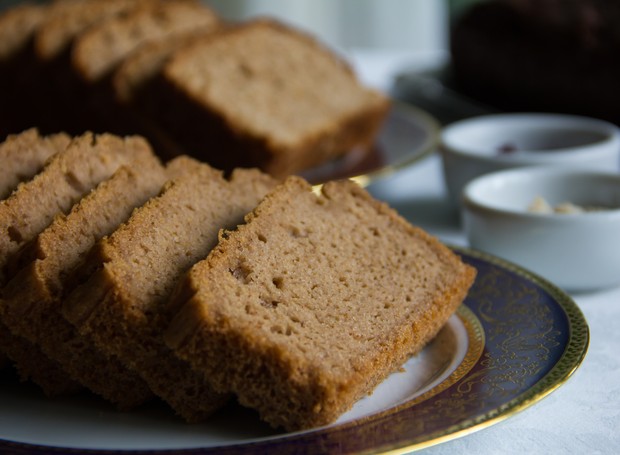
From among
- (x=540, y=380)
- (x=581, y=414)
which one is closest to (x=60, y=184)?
(x=540, y=380)

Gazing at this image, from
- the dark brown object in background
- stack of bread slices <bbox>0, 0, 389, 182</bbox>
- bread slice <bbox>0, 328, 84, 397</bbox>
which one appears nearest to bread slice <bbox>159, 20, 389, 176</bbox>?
stack of bread slices <bbox>0, 0, 389, 182</bbox>

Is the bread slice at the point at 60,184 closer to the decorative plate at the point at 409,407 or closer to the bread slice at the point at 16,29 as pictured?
the decorative plate at the point at 409,407

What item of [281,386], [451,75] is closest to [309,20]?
[451,75]

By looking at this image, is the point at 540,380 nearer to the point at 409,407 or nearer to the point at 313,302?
the point at 409,407

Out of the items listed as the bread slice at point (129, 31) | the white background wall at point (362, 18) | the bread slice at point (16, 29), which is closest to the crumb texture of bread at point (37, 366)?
the bread slice at point (129, 31)

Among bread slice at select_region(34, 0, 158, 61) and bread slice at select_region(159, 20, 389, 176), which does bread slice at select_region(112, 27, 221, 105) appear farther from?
bread slice at select_region(34, 0, 158, 61)

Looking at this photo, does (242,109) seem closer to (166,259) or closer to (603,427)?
(166,259)
